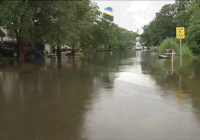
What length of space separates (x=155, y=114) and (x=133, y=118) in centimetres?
66

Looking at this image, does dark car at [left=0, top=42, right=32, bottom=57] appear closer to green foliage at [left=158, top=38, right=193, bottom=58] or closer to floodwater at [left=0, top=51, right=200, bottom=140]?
floodwater at [left=0, top=51, right=200, bottom=140]

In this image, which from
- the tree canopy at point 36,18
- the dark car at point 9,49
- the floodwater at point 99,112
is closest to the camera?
the floodwater at point 99,112

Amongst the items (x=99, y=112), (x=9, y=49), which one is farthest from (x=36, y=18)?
(x=9, y=49)

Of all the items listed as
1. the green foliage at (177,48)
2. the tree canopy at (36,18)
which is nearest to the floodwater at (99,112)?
the tree canopy at (36,18)

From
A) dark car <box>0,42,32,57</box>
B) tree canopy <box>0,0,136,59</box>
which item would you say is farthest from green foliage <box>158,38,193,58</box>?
dark car <box>0,42,32,57</box>

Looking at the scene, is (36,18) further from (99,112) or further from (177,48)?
(177,48)

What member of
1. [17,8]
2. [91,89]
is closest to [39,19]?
[17,8]

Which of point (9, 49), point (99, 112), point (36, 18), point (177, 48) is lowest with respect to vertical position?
point (99, 112)

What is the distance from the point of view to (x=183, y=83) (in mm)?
9500

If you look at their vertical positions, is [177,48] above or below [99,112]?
above

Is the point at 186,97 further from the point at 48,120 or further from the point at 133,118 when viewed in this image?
the point at 48,120

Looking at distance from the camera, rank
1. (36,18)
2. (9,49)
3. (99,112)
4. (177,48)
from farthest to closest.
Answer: (177,48)
(9,49)
(36,18)
(99,112)

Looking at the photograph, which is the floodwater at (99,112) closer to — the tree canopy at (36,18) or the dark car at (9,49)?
the tree canopy at (36,18)

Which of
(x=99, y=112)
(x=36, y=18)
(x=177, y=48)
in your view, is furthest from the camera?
(x=177, y=48)
